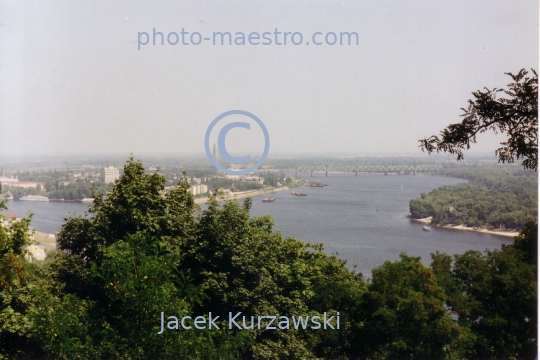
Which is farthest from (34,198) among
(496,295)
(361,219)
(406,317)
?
(496,295)

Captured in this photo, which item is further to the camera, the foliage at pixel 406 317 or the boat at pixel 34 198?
the boat at pixel 34 198

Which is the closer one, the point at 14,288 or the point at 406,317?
the point at 406,317

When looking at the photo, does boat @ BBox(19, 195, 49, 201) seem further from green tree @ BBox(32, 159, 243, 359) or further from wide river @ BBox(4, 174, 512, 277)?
green tree @ BBox(32, 159, 243, 359)

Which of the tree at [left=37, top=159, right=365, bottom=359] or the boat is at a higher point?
the boat

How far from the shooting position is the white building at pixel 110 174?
5.57 metres

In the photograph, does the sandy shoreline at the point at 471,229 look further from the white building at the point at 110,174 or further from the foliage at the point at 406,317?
the white building at the point at 110,174

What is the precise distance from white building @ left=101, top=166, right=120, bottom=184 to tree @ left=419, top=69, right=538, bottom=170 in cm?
278

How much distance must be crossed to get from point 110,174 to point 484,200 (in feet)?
11.3

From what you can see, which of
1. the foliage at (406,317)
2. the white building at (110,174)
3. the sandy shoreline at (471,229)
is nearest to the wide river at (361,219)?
the sandy shoreline at (471,229)

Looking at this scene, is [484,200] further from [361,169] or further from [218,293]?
[218,293]

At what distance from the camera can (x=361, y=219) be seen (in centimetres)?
546

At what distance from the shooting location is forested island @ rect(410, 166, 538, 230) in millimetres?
5211

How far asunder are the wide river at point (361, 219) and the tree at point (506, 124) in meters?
0.35

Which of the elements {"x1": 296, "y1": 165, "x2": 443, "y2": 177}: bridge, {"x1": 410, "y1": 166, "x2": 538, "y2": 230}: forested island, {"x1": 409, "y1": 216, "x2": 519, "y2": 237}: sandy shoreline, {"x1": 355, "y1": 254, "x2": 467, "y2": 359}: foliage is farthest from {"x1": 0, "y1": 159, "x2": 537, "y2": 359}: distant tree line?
{"x1": 296, "y1": 165, "x2": 443, "y2": 177}: bridge
